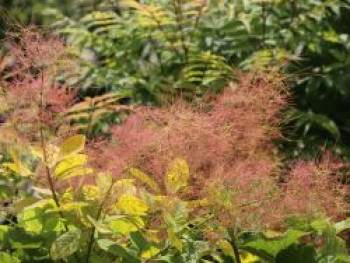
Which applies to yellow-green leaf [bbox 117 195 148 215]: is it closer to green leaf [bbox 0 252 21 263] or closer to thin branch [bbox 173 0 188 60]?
green leaf [bbox 0 252 21 263]

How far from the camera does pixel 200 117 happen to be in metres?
1.97

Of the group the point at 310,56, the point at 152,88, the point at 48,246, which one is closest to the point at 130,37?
the point at 152,88

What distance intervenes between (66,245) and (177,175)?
29 cm

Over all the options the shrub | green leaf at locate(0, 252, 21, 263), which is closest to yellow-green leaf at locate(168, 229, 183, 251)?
the shrub

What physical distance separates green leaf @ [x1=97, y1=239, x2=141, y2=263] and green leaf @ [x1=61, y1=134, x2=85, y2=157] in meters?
0.20

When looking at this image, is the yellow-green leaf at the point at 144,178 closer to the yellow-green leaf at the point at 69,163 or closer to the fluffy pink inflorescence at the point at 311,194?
the yellow-green leaf at the point at 69,163

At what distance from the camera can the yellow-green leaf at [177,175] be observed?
1.78 metres

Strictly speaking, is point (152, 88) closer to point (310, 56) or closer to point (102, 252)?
point (310, 56)

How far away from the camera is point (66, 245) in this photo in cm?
165

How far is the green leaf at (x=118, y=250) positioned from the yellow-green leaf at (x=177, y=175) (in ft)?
0.55

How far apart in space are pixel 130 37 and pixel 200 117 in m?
1.59

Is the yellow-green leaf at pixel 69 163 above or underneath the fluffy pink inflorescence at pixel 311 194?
above

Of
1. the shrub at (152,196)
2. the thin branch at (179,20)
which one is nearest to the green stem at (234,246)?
the shrub at (152,196)

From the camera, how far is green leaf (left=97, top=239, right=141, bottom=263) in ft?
5.61
